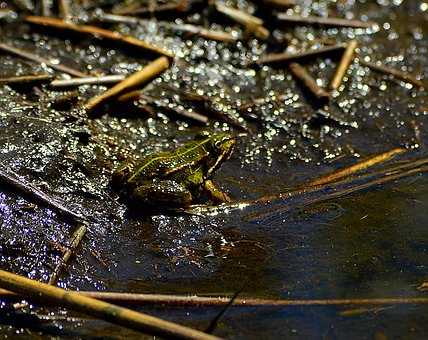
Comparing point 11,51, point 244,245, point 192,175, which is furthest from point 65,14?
point 244,245

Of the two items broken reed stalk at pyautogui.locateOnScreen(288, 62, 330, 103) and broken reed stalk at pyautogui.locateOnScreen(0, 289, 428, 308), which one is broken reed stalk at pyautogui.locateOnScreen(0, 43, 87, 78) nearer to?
A: broken reed stalk at pyautogui.locateOnScreen(288, 62, 330, 103)

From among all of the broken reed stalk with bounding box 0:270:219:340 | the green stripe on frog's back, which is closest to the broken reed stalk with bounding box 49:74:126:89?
the green stripe on frog's back

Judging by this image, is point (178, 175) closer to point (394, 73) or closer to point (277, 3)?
point (394, 73)

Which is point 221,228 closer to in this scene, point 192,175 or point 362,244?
point 192,175

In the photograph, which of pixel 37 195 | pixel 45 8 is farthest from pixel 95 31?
pixel 37 195

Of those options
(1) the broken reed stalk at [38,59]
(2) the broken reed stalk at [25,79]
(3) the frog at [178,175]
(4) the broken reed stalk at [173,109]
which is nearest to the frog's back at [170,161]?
(3) the frog at [178,175]
